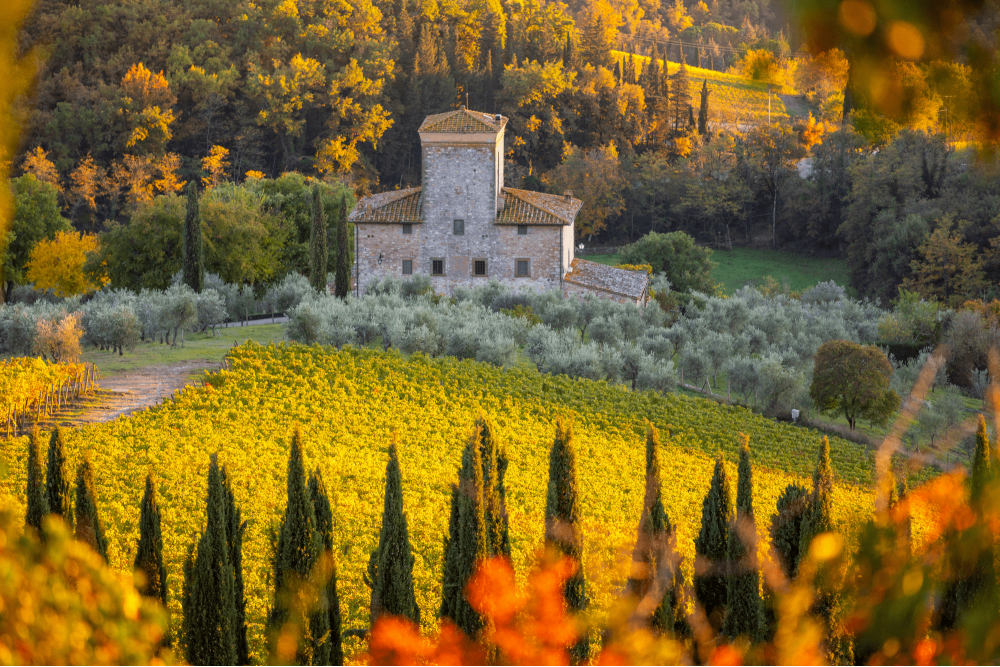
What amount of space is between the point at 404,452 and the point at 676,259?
34.0 metres

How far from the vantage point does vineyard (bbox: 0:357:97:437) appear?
51.3ft

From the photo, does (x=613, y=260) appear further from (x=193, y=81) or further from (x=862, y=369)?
(x=862, y=369)

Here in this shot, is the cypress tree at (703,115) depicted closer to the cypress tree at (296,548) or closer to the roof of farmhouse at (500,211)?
the roof of farmhouse at (500,211)

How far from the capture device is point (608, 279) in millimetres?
37156

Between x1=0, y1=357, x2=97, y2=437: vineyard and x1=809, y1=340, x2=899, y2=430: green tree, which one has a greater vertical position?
x1=0, y1=357, x2=97, y2=437: vineyard

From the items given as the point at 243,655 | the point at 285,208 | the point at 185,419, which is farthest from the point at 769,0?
the point at 285,208

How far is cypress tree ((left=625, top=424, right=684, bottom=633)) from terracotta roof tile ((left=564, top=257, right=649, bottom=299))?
26.8m

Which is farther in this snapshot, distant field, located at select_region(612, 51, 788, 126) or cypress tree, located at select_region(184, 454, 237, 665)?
distant field, located at select_region(612, 51, 788, 126)

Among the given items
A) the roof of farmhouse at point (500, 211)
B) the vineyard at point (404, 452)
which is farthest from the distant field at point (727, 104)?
the vineyard at point (404, 452)

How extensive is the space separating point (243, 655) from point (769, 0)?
8.15 m

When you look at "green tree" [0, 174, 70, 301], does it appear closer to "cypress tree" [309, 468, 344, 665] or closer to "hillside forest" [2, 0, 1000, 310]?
"hillside forest" [2, 0, 1000, 310]

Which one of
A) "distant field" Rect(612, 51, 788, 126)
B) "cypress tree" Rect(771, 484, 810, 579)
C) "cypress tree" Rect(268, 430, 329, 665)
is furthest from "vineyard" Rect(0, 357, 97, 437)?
"distant field" Rect(612, 51, 788, 126)

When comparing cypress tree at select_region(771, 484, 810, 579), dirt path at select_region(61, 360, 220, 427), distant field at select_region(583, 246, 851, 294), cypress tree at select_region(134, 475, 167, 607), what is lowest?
distant field at select_region(583, 246, 851, 294)

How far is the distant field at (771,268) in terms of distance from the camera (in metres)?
53.8
